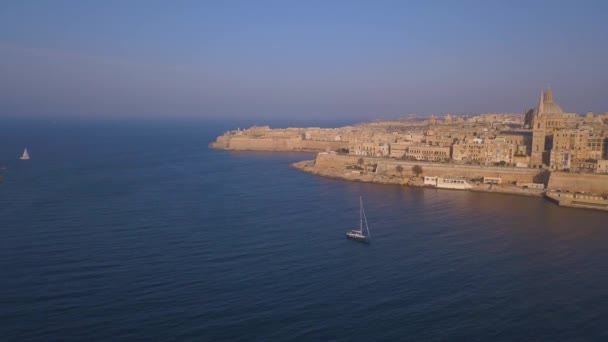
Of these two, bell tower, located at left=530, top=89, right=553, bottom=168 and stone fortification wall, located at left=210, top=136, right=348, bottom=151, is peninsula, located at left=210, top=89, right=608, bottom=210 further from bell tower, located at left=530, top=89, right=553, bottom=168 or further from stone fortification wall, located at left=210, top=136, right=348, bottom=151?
stone fortification wall, located at left=210, top=136, right=348, bottom=151

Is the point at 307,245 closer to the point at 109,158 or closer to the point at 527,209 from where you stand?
the point at 527,209

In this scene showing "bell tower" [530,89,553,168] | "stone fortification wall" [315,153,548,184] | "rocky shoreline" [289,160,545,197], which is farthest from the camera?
"bell tower" [530,89,553,168]

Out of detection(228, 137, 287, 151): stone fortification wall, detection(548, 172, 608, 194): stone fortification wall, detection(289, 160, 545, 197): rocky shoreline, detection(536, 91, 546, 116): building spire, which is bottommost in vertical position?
detection(289, 160, 545, 197): rocky shoreline

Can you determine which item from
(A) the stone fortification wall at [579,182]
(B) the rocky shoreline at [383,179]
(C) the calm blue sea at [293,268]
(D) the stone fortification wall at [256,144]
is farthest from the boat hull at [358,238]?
(D) the stone fortification wall at [256,144]

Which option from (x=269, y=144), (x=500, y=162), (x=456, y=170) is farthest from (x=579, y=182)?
(x=269, y=144)

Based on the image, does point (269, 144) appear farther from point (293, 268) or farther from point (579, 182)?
point (293, 268)

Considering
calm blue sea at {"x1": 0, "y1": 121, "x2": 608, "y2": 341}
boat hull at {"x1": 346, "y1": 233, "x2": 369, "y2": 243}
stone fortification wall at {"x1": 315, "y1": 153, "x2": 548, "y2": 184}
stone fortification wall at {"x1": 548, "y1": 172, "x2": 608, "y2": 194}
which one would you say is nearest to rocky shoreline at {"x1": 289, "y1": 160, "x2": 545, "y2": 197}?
stone fortification wall at {"x1": 548, "y1": 172, "x2": 608, "y2": 194}
